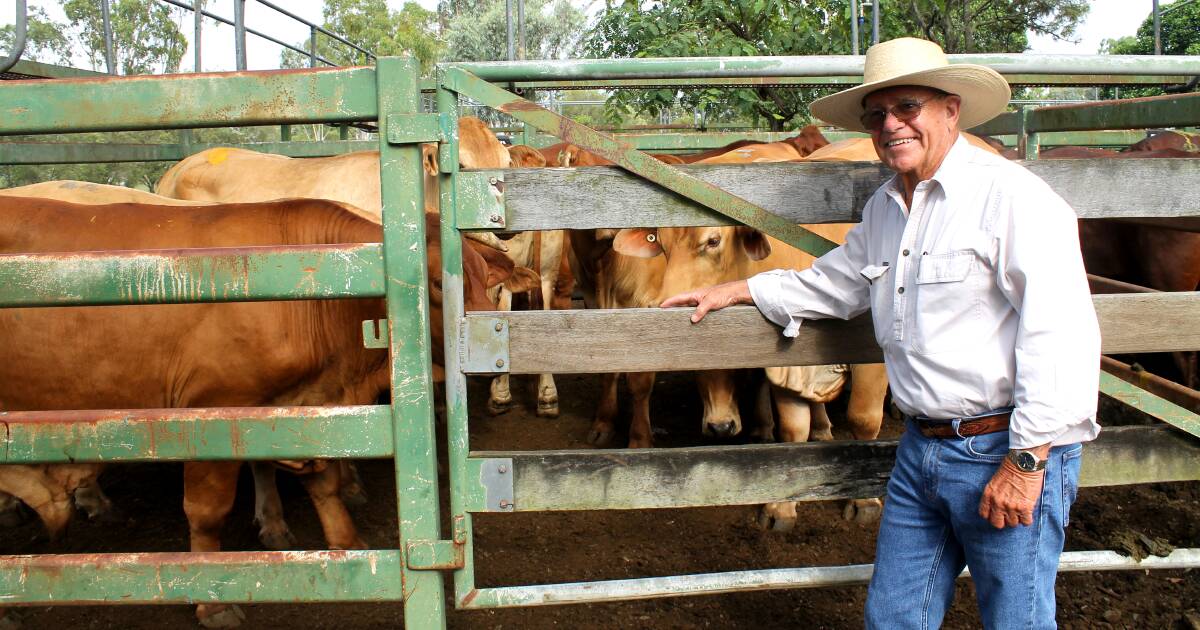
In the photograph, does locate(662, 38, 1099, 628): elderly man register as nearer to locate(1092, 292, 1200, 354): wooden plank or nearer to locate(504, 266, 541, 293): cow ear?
locate(1092, 292, 1200, 354): wooden plank

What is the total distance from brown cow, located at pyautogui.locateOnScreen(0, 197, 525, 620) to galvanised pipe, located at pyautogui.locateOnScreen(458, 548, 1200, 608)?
1.41 meters

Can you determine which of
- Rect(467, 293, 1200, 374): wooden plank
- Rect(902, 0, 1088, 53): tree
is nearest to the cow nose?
Rect(467, 293, 1200, 374): wooden plank

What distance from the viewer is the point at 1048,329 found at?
1.96 metres

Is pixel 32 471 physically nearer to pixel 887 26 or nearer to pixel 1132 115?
pixel 1132 115

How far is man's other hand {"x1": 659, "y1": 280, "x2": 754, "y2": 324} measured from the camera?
245 centimetres

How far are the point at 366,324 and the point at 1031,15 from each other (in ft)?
89.6

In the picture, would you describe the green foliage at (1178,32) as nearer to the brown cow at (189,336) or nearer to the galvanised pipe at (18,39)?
the brown cow at (189,336)

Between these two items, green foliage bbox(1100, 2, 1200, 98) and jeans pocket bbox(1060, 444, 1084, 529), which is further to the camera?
green foliage bbox(1100, 2, 1200, 98)

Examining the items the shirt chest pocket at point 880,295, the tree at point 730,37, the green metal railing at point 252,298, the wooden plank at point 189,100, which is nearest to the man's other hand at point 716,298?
the shirt chest pocket at point 880,295

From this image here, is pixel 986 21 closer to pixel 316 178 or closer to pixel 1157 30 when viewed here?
pixel 1157 30

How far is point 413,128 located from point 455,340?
554 mm

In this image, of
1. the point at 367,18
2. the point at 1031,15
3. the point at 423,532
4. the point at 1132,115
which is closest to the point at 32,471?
the point at 423,532

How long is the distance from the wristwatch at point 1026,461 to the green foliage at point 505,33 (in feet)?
118

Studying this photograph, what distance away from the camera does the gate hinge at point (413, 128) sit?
7.35 feet
